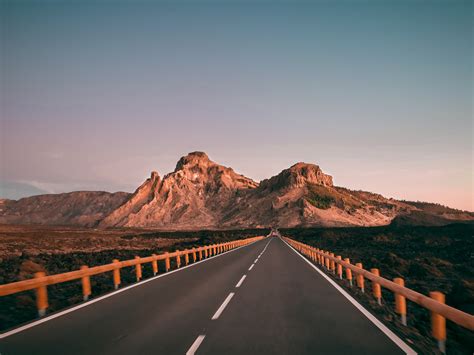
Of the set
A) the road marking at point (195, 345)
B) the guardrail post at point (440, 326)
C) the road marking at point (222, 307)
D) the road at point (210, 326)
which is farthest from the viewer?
the road marking at point (222, 307)

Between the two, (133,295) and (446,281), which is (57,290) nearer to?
(133,295)

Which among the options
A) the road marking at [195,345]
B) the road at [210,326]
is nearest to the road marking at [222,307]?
the road at [210,326]

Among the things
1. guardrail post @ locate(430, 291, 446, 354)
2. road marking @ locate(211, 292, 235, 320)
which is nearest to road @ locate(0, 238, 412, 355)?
road marking @ locate(211, 292, 235, 320)

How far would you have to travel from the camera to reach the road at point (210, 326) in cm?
617

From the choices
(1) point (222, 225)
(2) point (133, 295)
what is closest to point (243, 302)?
(2) point (133, 295)

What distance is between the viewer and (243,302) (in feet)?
33.1

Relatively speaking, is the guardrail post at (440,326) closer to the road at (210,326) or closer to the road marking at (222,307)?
the road at (210,326)

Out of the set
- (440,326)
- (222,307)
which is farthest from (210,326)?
(440,326)

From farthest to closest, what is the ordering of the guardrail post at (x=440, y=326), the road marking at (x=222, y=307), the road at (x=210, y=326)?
the road marking at (x=222, y=307)
the guardrail post at (x=440, y=326)
the road at (x=210, y=326)

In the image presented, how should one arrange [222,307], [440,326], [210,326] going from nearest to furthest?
1. [440,326]
2. [210,326]
3. [222,307]

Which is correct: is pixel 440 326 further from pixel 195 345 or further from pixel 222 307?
pixel 222 307

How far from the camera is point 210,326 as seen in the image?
752 cm

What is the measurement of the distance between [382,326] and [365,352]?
1.86 meters

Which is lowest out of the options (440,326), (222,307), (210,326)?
(222,307)
